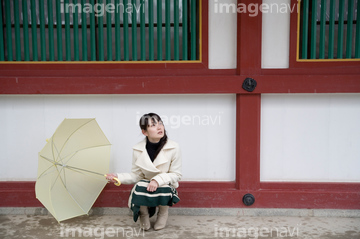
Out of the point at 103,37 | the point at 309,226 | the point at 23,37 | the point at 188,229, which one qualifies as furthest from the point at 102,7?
the point at 309,226

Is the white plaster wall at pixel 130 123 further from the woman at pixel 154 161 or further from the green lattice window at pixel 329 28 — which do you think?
the green lattice window at pixel 329 28

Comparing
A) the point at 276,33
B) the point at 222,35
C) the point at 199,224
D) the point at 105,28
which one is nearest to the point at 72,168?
the point at 199,224

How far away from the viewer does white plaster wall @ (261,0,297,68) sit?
3936mm

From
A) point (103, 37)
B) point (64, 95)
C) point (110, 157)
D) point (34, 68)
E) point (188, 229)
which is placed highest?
point (103, 37)

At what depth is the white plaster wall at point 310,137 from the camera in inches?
160

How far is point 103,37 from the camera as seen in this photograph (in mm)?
4109

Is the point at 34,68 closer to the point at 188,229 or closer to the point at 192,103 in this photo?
the point at 192,103

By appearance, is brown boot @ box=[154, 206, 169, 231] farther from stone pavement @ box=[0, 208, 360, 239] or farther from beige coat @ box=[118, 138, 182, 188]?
beige coat @ box=[118, 138, 182, 188]

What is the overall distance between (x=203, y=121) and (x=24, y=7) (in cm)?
239

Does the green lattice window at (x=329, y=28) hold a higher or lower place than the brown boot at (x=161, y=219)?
higher

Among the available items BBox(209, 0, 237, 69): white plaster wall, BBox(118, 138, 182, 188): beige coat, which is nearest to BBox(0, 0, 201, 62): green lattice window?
BBox(209, 0, 237, 69): white plaster wall

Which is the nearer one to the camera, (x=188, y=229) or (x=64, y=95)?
(x=188, y=229)

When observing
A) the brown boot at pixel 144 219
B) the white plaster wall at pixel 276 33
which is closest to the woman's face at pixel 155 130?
the brown boot at pixel 144 219

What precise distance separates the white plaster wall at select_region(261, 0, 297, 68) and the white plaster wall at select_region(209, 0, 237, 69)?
1.09 ft
